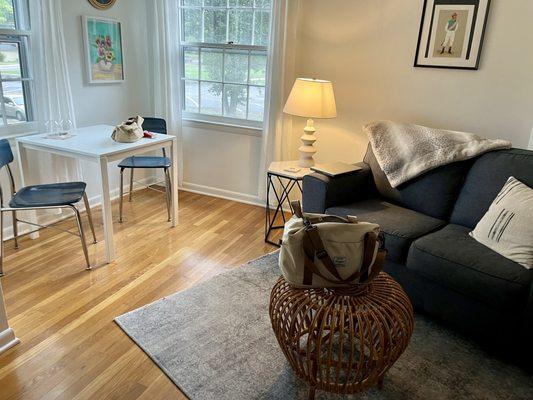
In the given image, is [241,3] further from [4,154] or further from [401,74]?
[4,154]

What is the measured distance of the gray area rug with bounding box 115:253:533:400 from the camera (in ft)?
5.82

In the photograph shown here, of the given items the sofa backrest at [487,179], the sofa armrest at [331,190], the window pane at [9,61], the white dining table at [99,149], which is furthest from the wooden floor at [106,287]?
the sofa backrest at [487,179]

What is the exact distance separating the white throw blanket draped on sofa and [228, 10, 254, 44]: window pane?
1445 millimetres

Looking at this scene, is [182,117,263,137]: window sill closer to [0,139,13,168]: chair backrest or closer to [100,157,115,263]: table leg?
[100,157,115,263]: table leg

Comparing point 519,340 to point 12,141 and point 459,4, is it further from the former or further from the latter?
point 12,141

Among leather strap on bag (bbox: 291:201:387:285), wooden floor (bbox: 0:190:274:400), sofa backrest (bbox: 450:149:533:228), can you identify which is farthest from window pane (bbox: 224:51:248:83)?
leather strap on bag (bbox: 291:201:387:285)

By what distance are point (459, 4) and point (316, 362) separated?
2.46 metres

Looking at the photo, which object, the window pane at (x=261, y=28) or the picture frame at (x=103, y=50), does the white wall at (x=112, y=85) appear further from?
the window pane at (x=261, y=28)

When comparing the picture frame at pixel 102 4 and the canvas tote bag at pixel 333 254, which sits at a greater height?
the picture frame at pixel 102 4

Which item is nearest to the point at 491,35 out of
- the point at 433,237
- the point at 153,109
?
the point at 433,237

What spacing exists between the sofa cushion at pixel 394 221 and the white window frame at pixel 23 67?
227 cm

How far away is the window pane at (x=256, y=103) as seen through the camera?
12.0 feet

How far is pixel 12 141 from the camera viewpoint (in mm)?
2908

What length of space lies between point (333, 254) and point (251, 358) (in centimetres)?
73
